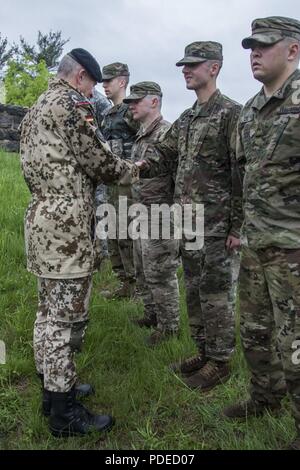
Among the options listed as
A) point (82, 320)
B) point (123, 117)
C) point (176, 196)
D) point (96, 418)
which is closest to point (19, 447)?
point (96, 418)

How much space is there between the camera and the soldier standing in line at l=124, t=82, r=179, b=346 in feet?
13.9

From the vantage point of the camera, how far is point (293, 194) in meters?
2.54

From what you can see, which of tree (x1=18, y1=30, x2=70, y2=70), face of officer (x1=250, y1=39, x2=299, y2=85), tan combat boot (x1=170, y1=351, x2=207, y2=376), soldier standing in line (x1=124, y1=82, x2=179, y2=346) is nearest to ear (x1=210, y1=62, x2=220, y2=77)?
face of officer (x1=250, y1=39, x2=299, y2=85)

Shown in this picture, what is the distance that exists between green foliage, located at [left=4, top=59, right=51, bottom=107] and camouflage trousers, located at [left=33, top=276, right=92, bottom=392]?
75.2ft

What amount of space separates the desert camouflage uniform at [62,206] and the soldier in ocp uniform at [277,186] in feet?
2.90

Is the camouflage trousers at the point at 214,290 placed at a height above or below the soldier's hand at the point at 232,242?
below

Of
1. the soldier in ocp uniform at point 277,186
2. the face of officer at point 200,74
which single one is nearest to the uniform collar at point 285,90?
the soldier in ocp uniform at point 277,186

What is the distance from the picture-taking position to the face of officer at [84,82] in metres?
2.86

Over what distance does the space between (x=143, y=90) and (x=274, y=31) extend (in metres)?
1.85

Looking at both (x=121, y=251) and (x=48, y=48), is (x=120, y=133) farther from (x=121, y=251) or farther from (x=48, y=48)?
(x=48, y=48)

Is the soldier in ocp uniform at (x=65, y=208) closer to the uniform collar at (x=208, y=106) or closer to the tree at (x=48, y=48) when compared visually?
the uniform collar at (x=208, y=106)

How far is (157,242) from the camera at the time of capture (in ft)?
13.9

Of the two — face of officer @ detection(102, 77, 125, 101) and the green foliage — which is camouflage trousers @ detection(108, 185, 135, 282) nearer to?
face of officer @ detection(102, 77, 125, 101)

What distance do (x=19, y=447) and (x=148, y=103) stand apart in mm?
2918
